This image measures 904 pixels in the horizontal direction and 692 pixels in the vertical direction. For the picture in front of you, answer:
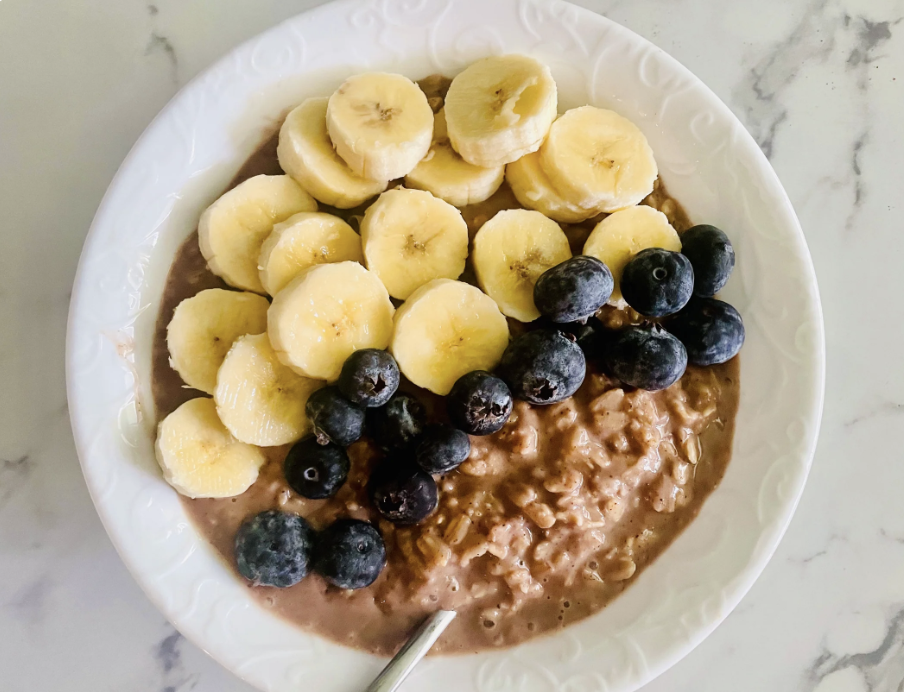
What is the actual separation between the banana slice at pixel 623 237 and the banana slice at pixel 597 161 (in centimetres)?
3

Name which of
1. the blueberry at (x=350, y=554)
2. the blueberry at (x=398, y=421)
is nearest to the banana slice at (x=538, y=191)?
the blueberry at (x=398, y=421)

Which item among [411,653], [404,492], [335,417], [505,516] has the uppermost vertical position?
[335,417]

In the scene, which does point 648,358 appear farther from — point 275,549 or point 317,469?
point 275,549

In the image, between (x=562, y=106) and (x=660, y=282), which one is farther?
(x=562, y=106)

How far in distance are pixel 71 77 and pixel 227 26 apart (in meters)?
0.40

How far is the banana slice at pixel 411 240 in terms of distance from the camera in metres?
1.27

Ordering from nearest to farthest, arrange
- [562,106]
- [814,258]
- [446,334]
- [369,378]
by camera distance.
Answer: [369,378], [446,334], [562,106], [814,258]

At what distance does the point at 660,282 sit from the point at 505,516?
56 cm

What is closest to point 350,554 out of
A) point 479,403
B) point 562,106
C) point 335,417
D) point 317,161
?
point 335,417

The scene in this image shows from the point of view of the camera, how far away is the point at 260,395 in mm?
1228

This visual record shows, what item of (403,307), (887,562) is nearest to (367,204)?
(403,307)

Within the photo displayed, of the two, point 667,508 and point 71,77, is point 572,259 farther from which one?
point 71,77

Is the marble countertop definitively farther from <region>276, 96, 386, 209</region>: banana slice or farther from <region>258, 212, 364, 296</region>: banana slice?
<region>258, 212, 364, 296</region>: banana slice

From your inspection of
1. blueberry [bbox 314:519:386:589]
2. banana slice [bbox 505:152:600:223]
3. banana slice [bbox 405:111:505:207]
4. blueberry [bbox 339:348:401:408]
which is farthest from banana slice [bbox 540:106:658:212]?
blueberry [bbox 314:519:386:589]
